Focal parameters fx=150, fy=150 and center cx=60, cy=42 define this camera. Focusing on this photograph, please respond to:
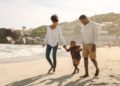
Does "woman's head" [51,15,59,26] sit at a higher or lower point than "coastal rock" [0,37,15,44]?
higher

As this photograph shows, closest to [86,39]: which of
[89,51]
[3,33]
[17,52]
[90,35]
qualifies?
[90,35]

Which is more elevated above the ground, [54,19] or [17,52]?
[54,19]

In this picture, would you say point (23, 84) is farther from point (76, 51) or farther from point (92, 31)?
point (92, 31)

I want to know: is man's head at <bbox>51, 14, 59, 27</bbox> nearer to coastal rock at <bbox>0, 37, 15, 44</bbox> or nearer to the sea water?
the sea water

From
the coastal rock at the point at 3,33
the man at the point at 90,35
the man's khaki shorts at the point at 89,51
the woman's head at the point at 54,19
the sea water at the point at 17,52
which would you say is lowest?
the sea water at the point at 17,52

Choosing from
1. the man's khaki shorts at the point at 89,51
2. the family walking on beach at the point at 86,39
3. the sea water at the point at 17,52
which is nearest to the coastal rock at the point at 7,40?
the sea water at the point at 17,52

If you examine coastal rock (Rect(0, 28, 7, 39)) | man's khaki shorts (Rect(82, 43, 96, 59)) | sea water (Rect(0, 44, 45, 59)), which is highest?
coastal rock (Rect(0, 28, 7, 39))

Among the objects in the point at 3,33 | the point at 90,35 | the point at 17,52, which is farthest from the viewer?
the point at 3,33

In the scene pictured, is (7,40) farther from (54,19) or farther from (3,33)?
(54,19)

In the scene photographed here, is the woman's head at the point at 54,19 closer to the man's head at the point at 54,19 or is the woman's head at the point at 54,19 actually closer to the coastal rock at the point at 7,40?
the man's head at the point at 54,19

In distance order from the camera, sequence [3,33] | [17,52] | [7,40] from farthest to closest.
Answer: [3,33] < [7,40] < [17,52]

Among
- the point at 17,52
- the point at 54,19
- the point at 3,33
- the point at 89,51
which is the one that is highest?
the point at 3,33

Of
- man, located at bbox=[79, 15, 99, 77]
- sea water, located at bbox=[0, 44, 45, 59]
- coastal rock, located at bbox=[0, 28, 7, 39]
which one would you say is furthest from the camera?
coastal rock, located at bbox=[0, 28, 7, 39]

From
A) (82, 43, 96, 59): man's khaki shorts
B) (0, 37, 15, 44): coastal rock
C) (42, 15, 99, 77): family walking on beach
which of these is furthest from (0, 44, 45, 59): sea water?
(0, 37, 15, 44): coastal rock
